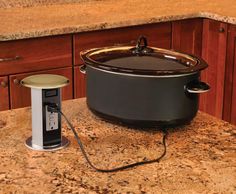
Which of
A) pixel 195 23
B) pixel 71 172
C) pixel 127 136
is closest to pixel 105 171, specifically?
pixel 71 172

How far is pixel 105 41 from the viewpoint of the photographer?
111 inches

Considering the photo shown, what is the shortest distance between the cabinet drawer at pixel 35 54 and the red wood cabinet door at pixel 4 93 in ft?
0.11

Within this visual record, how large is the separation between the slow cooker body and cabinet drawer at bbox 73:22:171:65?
1340 mm

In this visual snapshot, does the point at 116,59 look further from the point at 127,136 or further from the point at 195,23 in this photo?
the point at 195,23

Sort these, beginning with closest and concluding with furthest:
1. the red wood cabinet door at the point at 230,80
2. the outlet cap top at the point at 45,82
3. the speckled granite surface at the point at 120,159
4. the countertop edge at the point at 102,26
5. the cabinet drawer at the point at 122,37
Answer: the speckled granite surface at the point at 120,159 → the outlet cap top at the point at 45,82 → the countertop edge at the point at 102,26 → the cabinet drawer at the point at 122,37 → the red wood cabinet door at the point at 230,80

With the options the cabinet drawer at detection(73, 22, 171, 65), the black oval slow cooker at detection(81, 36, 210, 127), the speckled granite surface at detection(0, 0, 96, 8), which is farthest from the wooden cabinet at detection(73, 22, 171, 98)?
the black oval slow cooker at detection(81, 36, 210, 127)

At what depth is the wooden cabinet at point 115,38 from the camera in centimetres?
273

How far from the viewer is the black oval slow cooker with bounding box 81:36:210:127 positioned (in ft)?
4.32

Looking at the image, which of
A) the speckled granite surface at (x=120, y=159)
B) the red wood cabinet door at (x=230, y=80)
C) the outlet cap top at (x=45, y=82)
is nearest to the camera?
the speckled granite surface at (x=120, y=159)

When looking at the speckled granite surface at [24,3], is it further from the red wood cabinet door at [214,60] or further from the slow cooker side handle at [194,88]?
the slow cooker side handle at [194,88]

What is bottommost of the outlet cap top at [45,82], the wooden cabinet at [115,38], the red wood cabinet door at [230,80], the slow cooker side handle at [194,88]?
the red wood cabinet door at [230,80]

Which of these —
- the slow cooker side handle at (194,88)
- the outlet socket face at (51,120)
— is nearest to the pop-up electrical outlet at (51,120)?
the outlet socket face at (51,120)

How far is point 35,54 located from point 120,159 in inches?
57.3

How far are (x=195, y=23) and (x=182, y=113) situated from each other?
1857 mm
